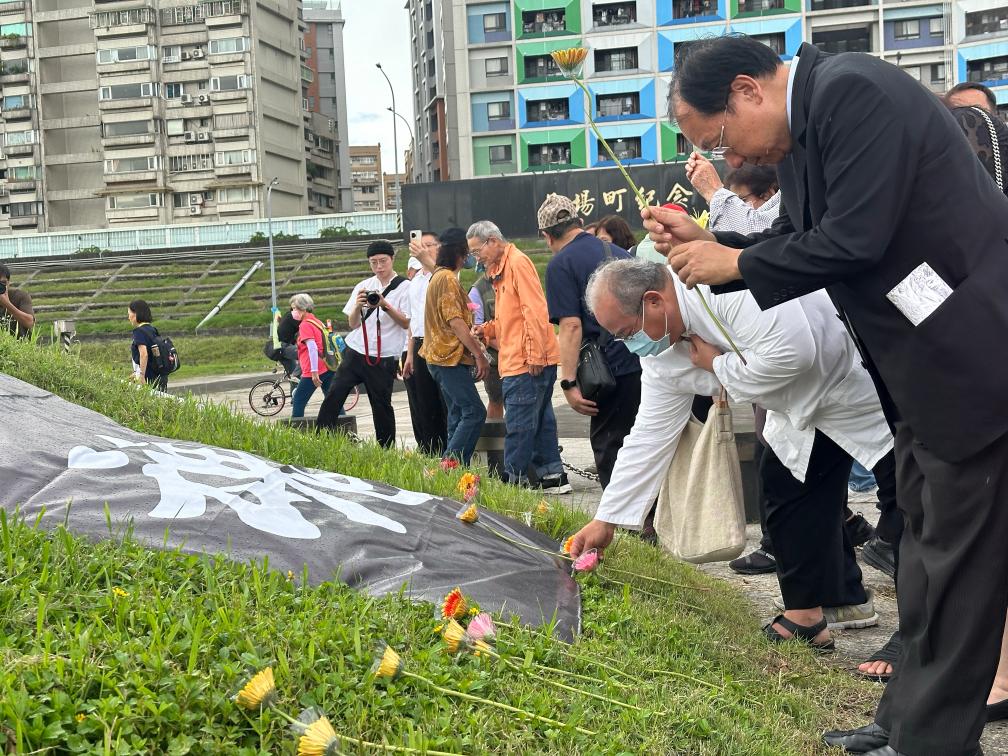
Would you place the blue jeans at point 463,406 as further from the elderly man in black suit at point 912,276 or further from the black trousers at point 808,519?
the elderly man in black suit at point 912,276

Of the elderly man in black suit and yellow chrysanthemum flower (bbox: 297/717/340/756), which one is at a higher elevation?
the elderly man in black suit

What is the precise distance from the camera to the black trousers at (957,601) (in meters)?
2.71

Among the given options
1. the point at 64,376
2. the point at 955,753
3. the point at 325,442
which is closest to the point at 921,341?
the point at 955,753

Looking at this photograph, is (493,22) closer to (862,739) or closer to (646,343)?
(646,343)

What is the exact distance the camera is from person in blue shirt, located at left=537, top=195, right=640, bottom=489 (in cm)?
619

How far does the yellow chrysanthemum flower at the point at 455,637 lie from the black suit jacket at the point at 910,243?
1131mm

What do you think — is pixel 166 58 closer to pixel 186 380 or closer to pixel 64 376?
pixel 186 380

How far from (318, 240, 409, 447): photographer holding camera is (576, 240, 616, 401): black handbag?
3.22 meters

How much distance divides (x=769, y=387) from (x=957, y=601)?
130 cm

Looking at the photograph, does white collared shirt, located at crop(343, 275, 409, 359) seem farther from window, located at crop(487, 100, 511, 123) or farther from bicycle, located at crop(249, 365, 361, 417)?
window, located at crop(487, 100, 511, 123)

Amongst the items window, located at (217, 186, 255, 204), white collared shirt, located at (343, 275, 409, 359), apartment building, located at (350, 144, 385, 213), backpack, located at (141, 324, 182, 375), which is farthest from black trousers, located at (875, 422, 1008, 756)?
apartment building, located at (350, 144, 385, 213)

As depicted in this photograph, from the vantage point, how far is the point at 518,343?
300 inches

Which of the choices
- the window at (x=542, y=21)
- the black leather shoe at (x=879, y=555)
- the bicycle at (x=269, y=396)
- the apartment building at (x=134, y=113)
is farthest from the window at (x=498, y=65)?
the black leather shoe at (x=879, y=555)

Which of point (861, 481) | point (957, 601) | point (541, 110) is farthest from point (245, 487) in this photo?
point (541, 110)
